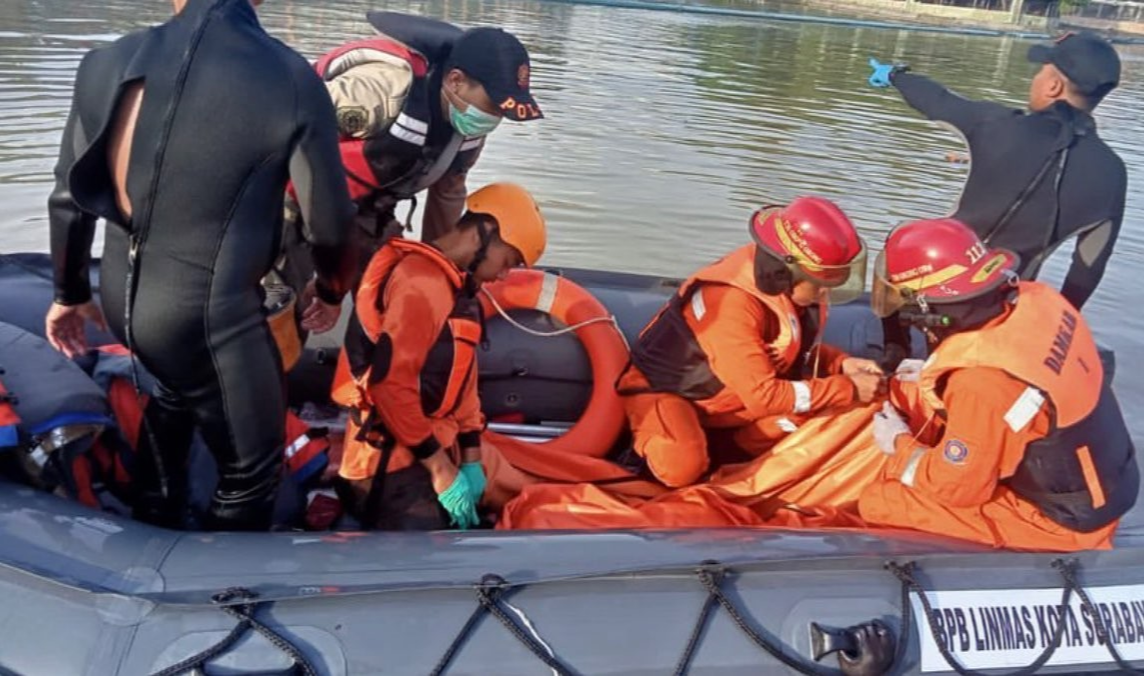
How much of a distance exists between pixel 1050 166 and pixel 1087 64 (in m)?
0.29

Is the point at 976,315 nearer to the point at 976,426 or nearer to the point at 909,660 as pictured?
the point at 976,426

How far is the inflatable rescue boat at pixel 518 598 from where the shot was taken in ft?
5.02

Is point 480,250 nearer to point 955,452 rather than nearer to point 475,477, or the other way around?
point 475,477

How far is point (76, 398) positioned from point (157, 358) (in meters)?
0.30

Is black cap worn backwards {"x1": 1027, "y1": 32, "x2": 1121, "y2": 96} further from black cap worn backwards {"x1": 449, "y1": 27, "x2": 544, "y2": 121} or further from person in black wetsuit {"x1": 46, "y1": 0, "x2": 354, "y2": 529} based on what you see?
person in black wetsuit {"x1": 46, "y1": 0, "x2": 354, "y2": 529}

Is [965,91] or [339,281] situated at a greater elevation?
[339,281]

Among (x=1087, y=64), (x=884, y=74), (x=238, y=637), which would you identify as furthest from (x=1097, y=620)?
(x=884, y=74)

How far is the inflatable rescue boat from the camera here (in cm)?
153

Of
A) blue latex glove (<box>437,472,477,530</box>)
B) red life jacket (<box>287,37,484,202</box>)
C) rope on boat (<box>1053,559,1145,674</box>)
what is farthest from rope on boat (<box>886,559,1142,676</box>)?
red life jacket (<box>287,37,484,202</box>)

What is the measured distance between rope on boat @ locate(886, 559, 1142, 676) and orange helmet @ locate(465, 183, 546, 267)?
37.9 inches

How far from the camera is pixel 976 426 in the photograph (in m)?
1.86

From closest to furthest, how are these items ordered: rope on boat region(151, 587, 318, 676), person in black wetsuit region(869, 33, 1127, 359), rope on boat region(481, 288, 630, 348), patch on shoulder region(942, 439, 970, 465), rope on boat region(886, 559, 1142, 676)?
rope on boat region(151, 587, 318, 676)
rope on boat region(886, 559, 1142, 676)
patch on shoulder region(942, 439, 970, 465)
rope on boat region(481, 288, 630, 348)
person in black wetsuit region(869, 33, 1127, 359)

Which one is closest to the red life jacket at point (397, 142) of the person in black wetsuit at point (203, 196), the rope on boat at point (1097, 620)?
the person in black wetsuit at point (203, 196)

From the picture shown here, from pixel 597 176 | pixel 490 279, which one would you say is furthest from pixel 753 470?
pixel 597 176
